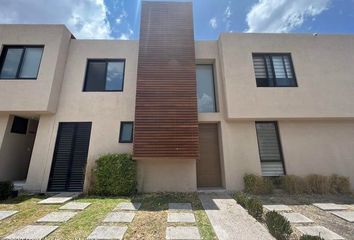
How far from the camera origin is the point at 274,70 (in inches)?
296

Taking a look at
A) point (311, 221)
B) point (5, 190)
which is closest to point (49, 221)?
point (5, 190)

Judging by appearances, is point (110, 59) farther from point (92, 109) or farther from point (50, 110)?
point (50, 110)

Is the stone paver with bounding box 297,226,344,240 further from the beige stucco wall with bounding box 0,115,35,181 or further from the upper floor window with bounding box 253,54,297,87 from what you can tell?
the beige stucco wall with bounding box 0,115,35,181

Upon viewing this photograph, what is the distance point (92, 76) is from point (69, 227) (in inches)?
242

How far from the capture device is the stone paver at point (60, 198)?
5.12m

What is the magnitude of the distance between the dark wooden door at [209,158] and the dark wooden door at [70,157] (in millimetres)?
4691

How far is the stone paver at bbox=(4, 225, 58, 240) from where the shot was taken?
10.1 ft

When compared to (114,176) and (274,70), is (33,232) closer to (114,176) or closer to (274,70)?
(114,176)

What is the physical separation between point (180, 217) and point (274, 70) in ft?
23.3

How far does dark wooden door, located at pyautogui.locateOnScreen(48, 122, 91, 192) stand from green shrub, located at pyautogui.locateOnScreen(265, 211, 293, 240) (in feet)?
20.6

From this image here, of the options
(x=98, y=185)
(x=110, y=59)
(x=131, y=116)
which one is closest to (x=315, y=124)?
(x=131, y=116)

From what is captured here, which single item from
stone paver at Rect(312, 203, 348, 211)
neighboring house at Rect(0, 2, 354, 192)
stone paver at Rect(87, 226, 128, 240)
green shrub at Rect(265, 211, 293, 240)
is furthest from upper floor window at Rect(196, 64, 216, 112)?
stone paver at Rect(87, 226, 128, 240)

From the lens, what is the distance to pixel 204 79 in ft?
26.6

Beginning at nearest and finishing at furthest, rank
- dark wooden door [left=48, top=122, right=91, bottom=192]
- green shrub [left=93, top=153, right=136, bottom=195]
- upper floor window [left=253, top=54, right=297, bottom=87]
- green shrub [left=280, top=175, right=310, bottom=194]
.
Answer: green shrub [left=93, top=153, right=136, bottom=195], green shrub [left=280, top=175, right=310, bottom=194], dark wooden door [left=48, top=122, right=91, bottom=192], upper floor window [left=253, top=54, right=297, bottom=87]
